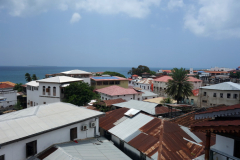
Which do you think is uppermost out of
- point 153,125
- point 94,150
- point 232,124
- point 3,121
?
point 232,124

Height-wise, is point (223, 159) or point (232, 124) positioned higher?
point (232, 124)

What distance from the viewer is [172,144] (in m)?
10.8

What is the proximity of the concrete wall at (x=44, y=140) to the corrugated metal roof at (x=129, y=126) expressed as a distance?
82.0 inches

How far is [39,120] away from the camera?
37.8 feet

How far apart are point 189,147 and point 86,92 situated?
74.4ft

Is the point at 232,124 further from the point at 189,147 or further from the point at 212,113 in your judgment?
the point at 189,147

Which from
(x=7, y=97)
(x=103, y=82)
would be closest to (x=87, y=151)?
(x=7, y=97)

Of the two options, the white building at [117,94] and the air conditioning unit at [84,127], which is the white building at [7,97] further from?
the air conditioning unit at [84,127]

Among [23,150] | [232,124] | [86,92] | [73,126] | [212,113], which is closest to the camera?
[232,124]

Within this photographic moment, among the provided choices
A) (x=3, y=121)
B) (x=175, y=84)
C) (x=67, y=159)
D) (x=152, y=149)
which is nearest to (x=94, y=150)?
(x=67, y=159)

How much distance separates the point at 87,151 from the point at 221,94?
2898cm

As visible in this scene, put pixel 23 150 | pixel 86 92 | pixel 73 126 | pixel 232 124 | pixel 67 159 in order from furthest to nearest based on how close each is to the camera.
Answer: pixel 86 92, pixel 73 126, pixel 23 150, pixel 67 159, pixel 232 124

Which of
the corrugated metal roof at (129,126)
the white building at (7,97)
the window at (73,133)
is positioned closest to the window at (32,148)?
the window at (73,133)

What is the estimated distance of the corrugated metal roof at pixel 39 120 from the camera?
9.73m
